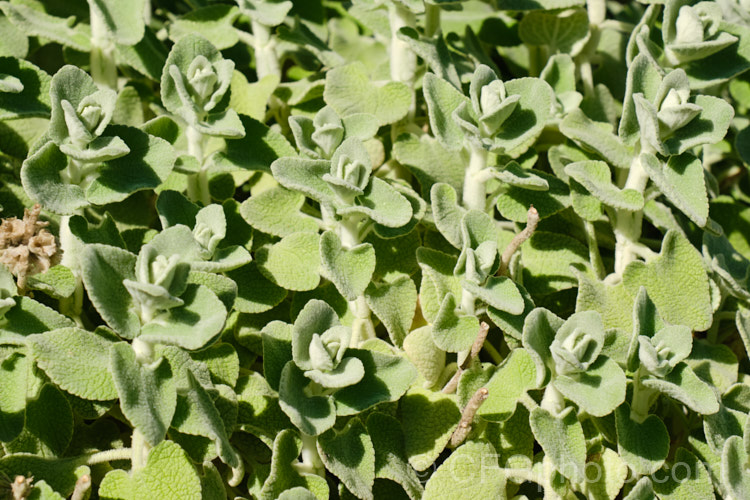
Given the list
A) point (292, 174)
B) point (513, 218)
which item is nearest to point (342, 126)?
point (292, 174)

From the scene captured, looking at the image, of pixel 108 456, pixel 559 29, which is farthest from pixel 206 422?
pixel 559 29

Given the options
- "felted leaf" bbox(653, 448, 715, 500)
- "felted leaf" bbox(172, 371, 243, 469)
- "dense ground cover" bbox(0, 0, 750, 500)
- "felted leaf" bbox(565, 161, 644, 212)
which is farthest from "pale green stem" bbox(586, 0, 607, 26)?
"felted leaf" bbox(172, 371, 243, 469)

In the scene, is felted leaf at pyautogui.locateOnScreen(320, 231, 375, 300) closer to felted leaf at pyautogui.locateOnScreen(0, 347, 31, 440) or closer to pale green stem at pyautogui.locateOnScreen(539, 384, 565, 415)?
pale green stem at pyautogui.locateOnScreen(539, 384, 565, 415)

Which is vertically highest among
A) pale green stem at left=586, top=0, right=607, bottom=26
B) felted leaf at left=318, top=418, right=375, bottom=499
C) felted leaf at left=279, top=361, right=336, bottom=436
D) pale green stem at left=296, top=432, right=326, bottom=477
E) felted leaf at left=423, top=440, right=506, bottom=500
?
pale green stem at left=586, top=0, right=607, bottom=26

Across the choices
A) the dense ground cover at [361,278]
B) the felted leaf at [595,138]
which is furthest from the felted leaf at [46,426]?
the felted leaf at [595,138]

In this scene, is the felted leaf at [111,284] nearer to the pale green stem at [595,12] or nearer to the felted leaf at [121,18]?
the felted leaf at [121,18]

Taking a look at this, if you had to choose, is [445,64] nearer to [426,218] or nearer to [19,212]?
[426,218]

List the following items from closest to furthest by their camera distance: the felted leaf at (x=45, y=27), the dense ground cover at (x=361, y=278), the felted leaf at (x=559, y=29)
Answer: the dense ground cover at (x=361, y=278)
the felted leaf at (x=45, y=27)
the felted leaf at (x=559, y=29)
